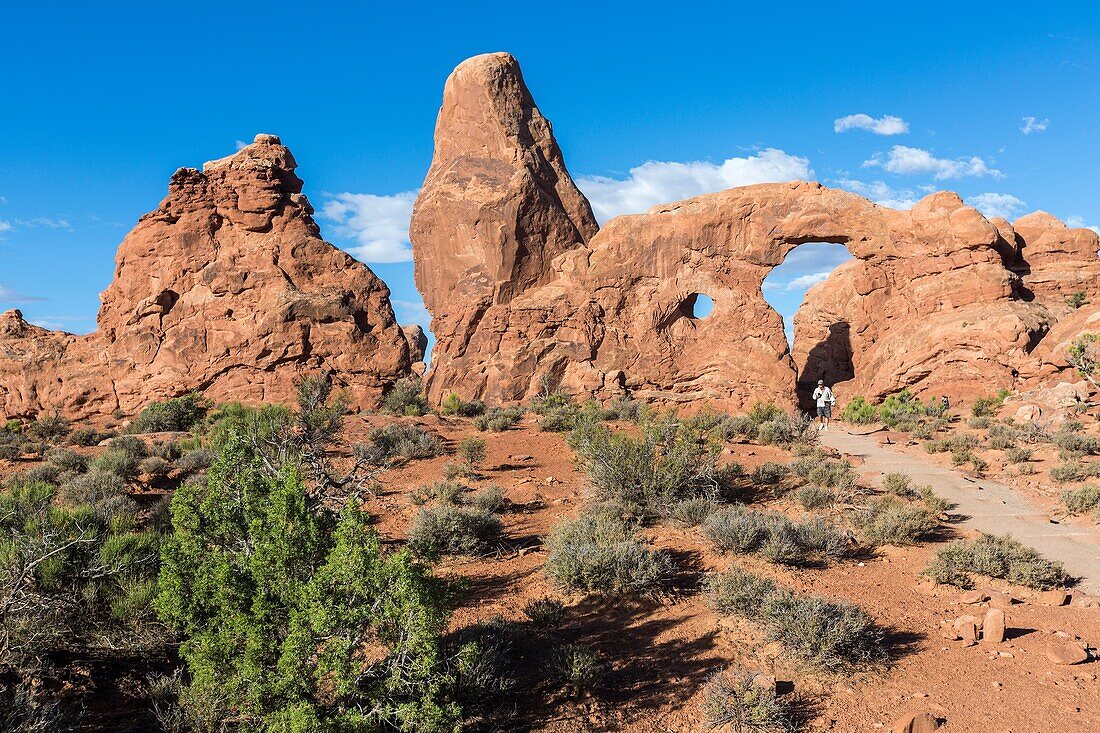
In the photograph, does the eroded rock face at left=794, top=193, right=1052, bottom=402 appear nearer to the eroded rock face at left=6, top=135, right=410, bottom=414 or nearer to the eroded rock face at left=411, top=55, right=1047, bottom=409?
the eroded rock face at left=411, top=55, right=1047, bottom=409

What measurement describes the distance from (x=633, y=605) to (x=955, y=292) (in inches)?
913

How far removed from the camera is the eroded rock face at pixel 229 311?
23.9 metres

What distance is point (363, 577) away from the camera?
382 cm

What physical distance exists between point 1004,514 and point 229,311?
81.8ft

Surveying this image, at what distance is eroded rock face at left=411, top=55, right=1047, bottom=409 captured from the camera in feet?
78.4

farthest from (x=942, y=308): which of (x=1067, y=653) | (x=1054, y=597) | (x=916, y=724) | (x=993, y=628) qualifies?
(x=916, y=724)

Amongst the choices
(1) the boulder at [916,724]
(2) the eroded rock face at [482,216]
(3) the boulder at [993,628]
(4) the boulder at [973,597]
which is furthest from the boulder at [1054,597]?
(2) the eroded rock face at [482,216]

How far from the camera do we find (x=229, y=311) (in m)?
24.6

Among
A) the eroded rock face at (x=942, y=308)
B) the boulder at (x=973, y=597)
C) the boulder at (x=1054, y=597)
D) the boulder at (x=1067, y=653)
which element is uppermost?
the eroded rock face at (x=942, y=308)

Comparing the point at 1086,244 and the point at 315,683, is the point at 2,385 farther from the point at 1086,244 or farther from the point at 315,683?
the point at 1086,244

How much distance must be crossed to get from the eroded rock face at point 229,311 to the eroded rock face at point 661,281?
3.66m

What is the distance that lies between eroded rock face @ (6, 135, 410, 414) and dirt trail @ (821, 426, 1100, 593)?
1721 centimetres

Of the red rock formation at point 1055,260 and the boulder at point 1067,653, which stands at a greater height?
the red rock formation at point 1055,260

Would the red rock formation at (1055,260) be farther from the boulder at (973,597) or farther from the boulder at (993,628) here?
the boulder at (993,628)
